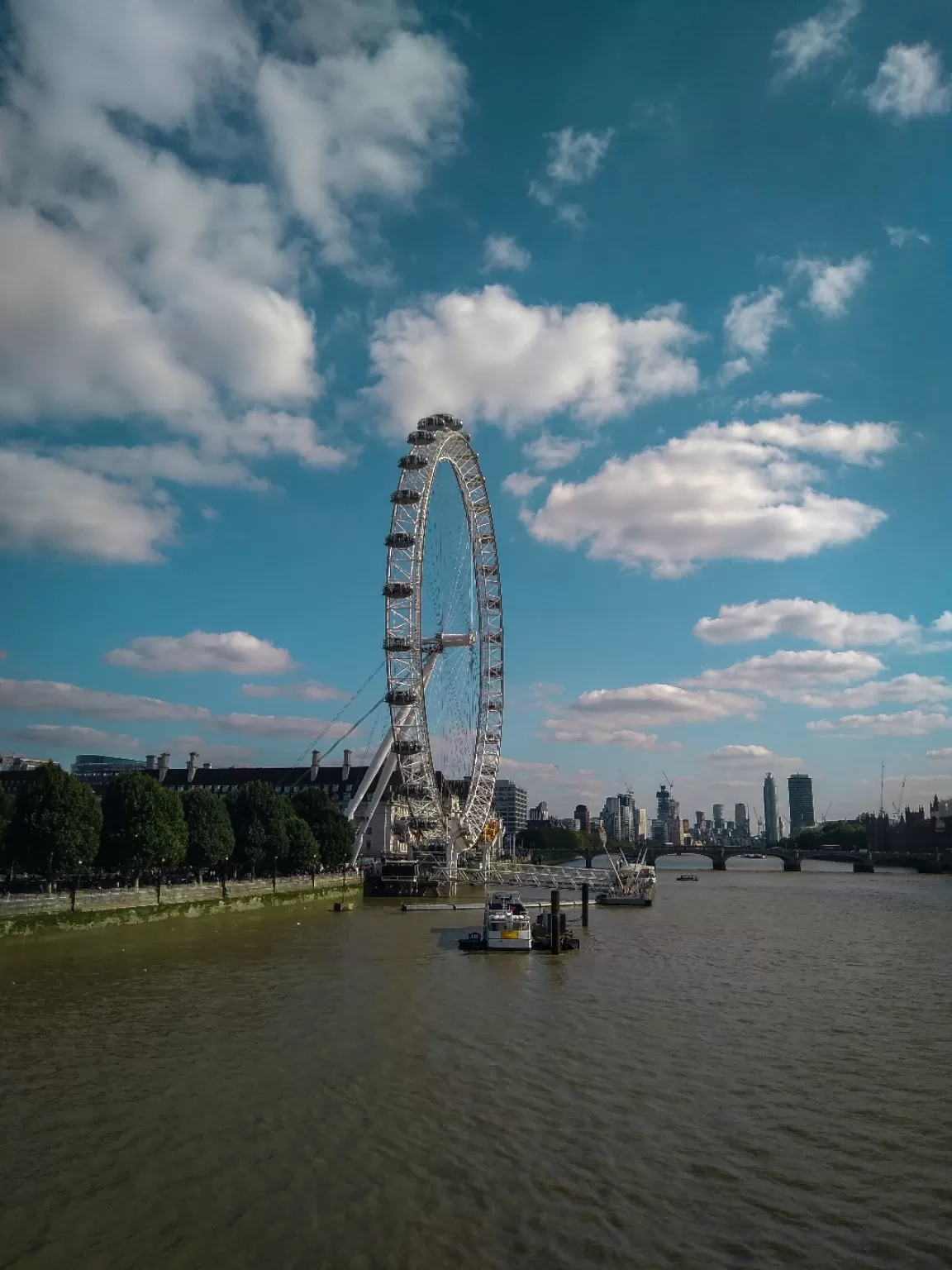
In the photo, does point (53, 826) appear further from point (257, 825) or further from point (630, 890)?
point (630, 890)

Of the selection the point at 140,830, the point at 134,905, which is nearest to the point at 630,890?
the point at 140,830

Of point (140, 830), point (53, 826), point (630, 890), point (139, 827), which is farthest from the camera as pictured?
point (630, 890)

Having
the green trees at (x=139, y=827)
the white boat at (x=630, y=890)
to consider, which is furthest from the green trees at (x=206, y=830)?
the white boat at (x=630, y=890)

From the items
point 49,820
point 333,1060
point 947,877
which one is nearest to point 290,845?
point 49,820

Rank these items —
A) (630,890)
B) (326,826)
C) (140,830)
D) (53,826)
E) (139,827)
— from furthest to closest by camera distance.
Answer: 1. (326,826)
2. (630,890)
3. (139,827)
4. (140,830)
5. (53,826)

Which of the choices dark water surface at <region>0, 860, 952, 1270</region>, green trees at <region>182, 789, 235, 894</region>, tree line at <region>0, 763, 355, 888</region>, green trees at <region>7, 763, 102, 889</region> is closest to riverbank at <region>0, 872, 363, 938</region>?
→ tree line at <region>0, 763, 355, 888</region>

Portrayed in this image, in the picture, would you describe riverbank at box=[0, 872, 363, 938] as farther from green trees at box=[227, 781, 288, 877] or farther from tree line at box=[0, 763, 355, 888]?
green trees at box=[227, 781, 288, 877]

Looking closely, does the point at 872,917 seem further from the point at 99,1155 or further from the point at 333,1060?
the point at 99,1155
